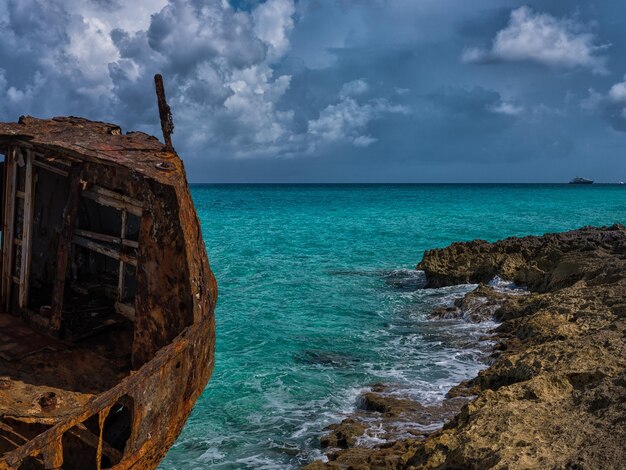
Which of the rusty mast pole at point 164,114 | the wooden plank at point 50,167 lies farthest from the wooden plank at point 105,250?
the rusty mast pole at point 164,114

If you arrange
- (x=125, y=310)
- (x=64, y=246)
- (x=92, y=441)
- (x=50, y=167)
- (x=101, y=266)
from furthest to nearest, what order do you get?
(x=101, y=266) → (x=50, y=167) → (x=125, y=310) → (x=64, y=246) → (x=92, y=441)

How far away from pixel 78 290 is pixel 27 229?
121 cm

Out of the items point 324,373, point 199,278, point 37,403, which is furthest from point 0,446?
point 324,373

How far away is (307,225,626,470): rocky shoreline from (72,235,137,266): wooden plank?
3310 millimetres

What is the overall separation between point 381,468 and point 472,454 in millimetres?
1317

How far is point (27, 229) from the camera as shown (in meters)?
7.16

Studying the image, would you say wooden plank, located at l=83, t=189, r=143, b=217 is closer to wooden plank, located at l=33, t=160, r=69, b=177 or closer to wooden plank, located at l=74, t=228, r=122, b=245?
wooden plank, located at l=74, t=228, r=122, b=245

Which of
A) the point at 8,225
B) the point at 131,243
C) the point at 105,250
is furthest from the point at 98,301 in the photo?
the point at 131,243

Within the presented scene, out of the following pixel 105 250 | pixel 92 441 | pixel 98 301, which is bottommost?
pixel 92 441

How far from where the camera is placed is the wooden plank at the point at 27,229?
712 centimetres

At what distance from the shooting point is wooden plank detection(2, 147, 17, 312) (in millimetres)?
7230

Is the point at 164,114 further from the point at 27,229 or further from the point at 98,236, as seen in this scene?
the point at 27,229

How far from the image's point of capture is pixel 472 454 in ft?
16.4

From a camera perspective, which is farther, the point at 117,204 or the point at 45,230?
the point at 45,230
